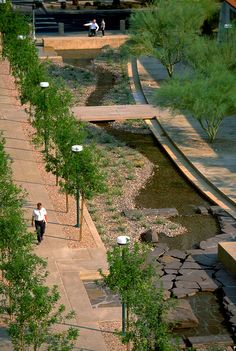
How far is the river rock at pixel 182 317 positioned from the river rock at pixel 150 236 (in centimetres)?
421

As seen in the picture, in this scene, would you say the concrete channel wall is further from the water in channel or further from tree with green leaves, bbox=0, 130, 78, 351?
tree with green leaves, bbox=0, 130, 78, 351

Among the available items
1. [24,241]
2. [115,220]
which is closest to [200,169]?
[115,220]

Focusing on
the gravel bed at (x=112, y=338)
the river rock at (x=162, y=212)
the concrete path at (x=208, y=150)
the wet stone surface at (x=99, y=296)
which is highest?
the concrete path at (x=208, y=150)

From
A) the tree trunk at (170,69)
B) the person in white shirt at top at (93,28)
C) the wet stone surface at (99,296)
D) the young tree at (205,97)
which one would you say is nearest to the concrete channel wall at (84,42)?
the person in white shirt at top at (93,28)

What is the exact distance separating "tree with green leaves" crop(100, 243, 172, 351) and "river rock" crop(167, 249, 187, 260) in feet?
14.6

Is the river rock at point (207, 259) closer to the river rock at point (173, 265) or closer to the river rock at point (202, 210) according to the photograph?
the river rock at point (173, 265)

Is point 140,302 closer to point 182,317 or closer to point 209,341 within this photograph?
point 209,341

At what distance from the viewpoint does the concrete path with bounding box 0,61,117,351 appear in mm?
20094

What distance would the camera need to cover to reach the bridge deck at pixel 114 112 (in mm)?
36719

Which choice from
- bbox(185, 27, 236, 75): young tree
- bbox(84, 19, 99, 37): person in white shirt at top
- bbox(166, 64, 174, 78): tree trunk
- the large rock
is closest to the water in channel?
the large rock

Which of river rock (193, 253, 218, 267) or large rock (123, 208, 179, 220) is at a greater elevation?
river rock (193, 253, 218, 267)

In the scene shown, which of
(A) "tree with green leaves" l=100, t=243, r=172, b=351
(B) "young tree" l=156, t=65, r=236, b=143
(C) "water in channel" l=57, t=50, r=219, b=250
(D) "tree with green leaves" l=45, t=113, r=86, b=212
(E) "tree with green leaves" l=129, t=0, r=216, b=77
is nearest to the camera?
(A) "tree with green leaves" l=100, t=243, r=172, b=351

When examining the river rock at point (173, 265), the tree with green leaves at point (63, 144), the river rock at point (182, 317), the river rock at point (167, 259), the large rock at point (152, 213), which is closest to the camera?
the river rock at point (182, 317)

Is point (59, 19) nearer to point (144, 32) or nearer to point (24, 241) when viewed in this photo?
point (144, 32)
